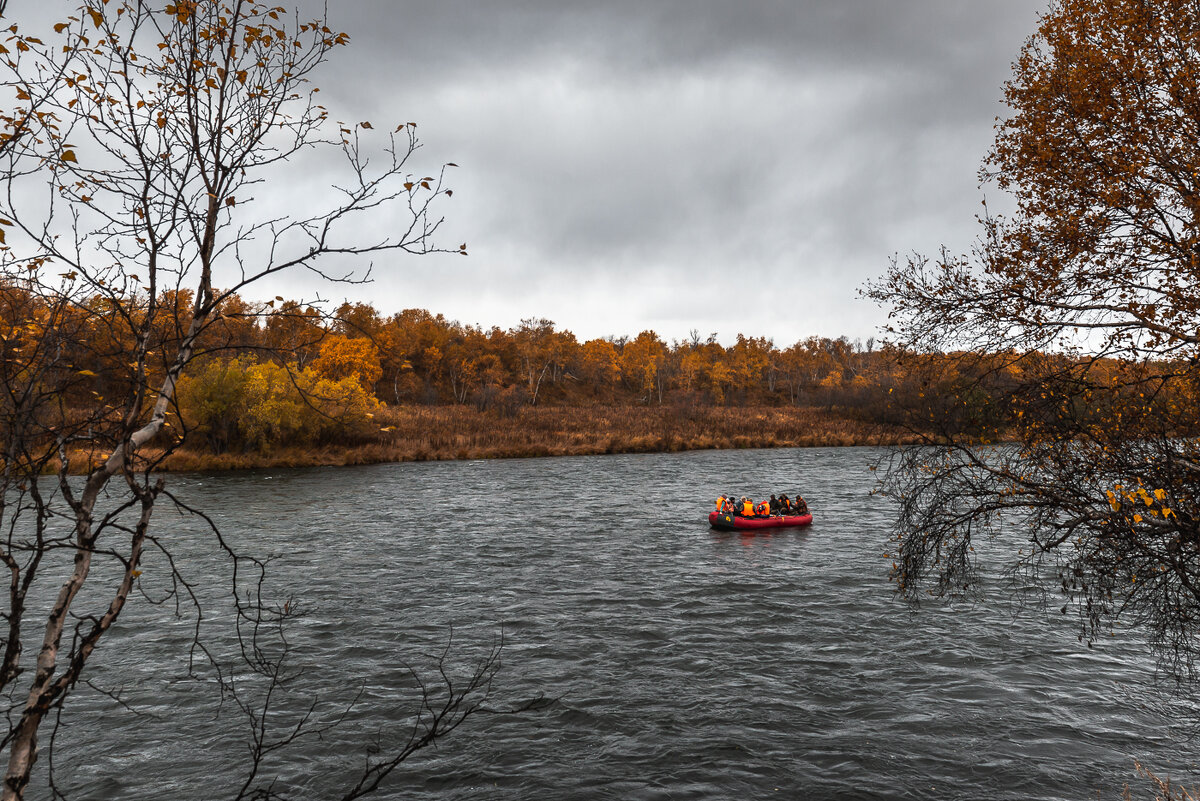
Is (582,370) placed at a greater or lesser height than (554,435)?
greater

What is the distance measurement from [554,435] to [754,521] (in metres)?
34.6

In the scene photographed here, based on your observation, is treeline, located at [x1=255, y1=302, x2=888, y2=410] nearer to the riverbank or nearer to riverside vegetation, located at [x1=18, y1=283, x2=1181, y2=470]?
riverside vegetation, located at [x1=18, y1=283, x2=1181, y2=470]

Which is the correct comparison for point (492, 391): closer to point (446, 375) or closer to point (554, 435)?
point (554, 435)

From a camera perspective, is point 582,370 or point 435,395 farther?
point 582,370

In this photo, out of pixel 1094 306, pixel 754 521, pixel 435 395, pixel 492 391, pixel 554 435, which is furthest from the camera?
pixel 435 395

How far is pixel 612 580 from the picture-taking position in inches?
770

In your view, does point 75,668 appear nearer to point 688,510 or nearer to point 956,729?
point 956,729

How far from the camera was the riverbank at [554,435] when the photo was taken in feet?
158

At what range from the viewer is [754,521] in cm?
2627

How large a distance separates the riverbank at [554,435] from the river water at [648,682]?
80.1 ft

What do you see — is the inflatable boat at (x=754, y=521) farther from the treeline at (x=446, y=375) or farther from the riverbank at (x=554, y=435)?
the riverbank at (x=554, y=435)

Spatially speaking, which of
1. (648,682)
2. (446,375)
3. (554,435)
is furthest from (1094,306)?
(446,375)

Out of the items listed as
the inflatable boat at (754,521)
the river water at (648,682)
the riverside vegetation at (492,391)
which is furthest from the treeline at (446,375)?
the inflatable boat at (754,521)

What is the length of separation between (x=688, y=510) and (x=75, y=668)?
93.0 ft
